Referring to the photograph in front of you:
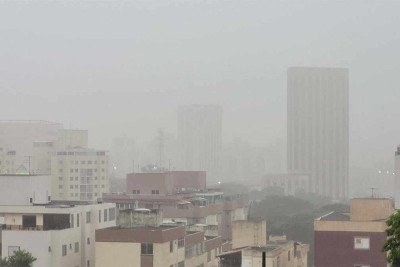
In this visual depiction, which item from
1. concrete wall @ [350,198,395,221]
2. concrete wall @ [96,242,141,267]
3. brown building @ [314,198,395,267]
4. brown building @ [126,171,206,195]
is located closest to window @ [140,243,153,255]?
concrete wall @ [96,242,141,267]

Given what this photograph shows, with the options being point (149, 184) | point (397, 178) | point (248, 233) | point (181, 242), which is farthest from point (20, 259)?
point (149, 184)

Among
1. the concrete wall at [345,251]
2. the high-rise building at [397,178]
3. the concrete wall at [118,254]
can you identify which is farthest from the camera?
the concrete wall at [118,254]

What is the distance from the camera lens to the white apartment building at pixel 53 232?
112 feet

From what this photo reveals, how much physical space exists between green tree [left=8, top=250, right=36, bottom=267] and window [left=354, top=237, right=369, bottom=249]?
10.7 m

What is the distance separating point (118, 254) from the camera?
33469mm

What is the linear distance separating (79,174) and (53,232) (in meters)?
68.1

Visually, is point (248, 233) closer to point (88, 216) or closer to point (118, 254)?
point (88, 216)

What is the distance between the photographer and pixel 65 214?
117 feet

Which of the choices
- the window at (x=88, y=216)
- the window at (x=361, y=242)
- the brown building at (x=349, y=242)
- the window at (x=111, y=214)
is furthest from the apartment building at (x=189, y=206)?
the window at (x=361, y=242)

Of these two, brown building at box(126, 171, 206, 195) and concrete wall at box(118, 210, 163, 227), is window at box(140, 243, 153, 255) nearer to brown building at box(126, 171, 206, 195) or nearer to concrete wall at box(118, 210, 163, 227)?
concrete wall at box(118, 210, 163, 227)

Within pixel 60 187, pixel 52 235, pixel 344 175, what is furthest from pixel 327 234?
pixel 344 175

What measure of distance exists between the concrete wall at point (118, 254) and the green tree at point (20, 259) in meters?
2.25

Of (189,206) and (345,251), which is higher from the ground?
(345,251)

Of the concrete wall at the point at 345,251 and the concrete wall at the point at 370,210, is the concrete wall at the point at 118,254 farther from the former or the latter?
the concrete wall at the point at 370,210
